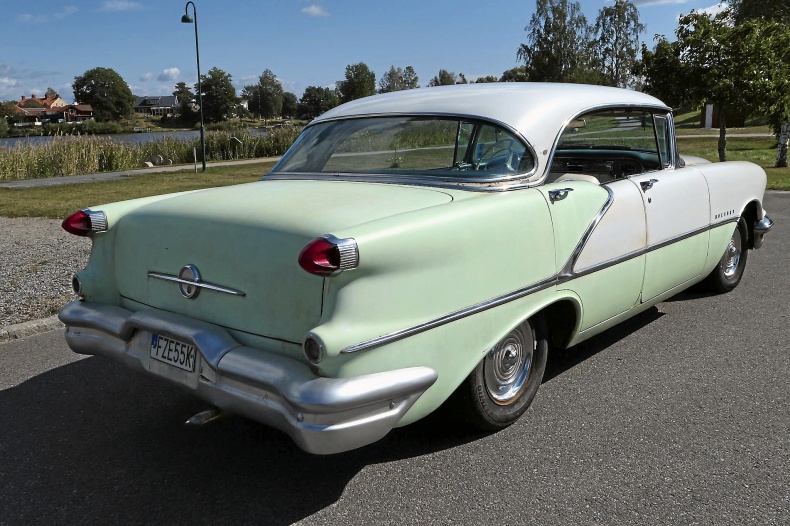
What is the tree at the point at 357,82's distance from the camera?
68.0m

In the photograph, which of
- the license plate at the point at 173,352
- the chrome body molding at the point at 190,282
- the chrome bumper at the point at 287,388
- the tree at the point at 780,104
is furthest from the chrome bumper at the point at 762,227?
the tree at the point at 780,104

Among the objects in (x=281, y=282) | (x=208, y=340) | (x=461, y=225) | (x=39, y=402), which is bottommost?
(x=39, y=402)

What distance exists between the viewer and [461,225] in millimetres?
2941

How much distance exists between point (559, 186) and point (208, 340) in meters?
1.86

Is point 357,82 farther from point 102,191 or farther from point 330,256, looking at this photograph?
point 330,256

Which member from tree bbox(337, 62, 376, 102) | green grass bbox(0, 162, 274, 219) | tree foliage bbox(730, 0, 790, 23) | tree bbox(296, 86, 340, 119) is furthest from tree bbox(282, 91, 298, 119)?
green grass bbox(0, 162, 274, 219)

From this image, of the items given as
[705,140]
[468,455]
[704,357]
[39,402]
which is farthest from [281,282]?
[705,140]

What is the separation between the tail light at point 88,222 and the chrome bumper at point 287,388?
599 mm

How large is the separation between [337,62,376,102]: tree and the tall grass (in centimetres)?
4022

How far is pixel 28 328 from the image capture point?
5.27m

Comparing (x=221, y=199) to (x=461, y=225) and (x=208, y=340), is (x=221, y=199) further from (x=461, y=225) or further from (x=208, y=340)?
(x=461, y=225)

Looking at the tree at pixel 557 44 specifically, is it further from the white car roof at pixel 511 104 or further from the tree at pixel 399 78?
the white car roof at pixel 511 104

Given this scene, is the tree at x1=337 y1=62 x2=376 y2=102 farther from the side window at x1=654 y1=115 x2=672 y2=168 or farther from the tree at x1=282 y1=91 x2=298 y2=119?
the side window at x1=654 y1=115 x2=672 y2=168

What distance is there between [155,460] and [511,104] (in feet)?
8.20
